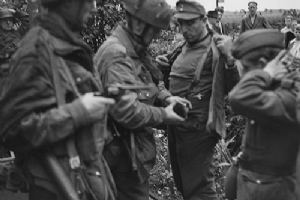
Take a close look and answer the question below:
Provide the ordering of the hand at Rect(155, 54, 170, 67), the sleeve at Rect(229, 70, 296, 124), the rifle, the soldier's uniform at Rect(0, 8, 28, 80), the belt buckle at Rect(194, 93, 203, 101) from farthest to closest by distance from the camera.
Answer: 1. the soldier's uniform at Rect(0, 8, 28, 80)
2. the hand at Rect(155, 54, 170, 67)
3. the belt buckle at Rect(194, 93, 203, 101)
4. the rifle
5. the sleeve at Rect(229, 70, 296, 124)

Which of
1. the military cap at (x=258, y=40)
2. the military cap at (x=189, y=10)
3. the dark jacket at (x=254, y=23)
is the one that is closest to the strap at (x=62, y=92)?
the military cap at (x=258, y=40)

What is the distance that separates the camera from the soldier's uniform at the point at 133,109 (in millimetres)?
4238

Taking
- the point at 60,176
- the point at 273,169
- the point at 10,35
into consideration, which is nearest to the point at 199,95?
the point at 273,169

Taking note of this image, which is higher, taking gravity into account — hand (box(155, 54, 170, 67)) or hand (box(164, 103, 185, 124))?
hand (box(155, 54, 170, 67))

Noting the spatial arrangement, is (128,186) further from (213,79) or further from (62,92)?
(62,92)

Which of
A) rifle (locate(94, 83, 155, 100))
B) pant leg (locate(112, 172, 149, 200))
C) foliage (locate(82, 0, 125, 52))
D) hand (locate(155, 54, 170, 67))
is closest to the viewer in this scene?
rifle (locate(94, 83, 155, 100))

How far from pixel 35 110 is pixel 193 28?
285cm

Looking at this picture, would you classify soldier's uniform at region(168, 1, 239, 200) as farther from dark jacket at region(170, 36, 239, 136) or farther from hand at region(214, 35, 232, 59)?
hand at region(214, 35, 232, 59)

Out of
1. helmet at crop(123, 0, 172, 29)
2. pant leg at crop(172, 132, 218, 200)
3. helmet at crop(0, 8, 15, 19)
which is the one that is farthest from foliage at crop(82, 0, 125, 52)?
helmet at crop(123, 0, 172, 29)

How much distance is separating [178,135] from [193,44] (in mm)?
978

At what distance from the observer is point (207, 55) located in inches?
217

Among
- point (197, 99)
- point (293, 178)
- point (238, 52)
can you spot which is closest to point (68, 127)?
point (238, 52)

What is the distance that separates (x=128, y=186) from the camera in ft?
14.9

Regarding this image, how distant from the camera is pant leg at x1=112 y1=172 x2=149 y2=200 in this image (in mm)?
4535
